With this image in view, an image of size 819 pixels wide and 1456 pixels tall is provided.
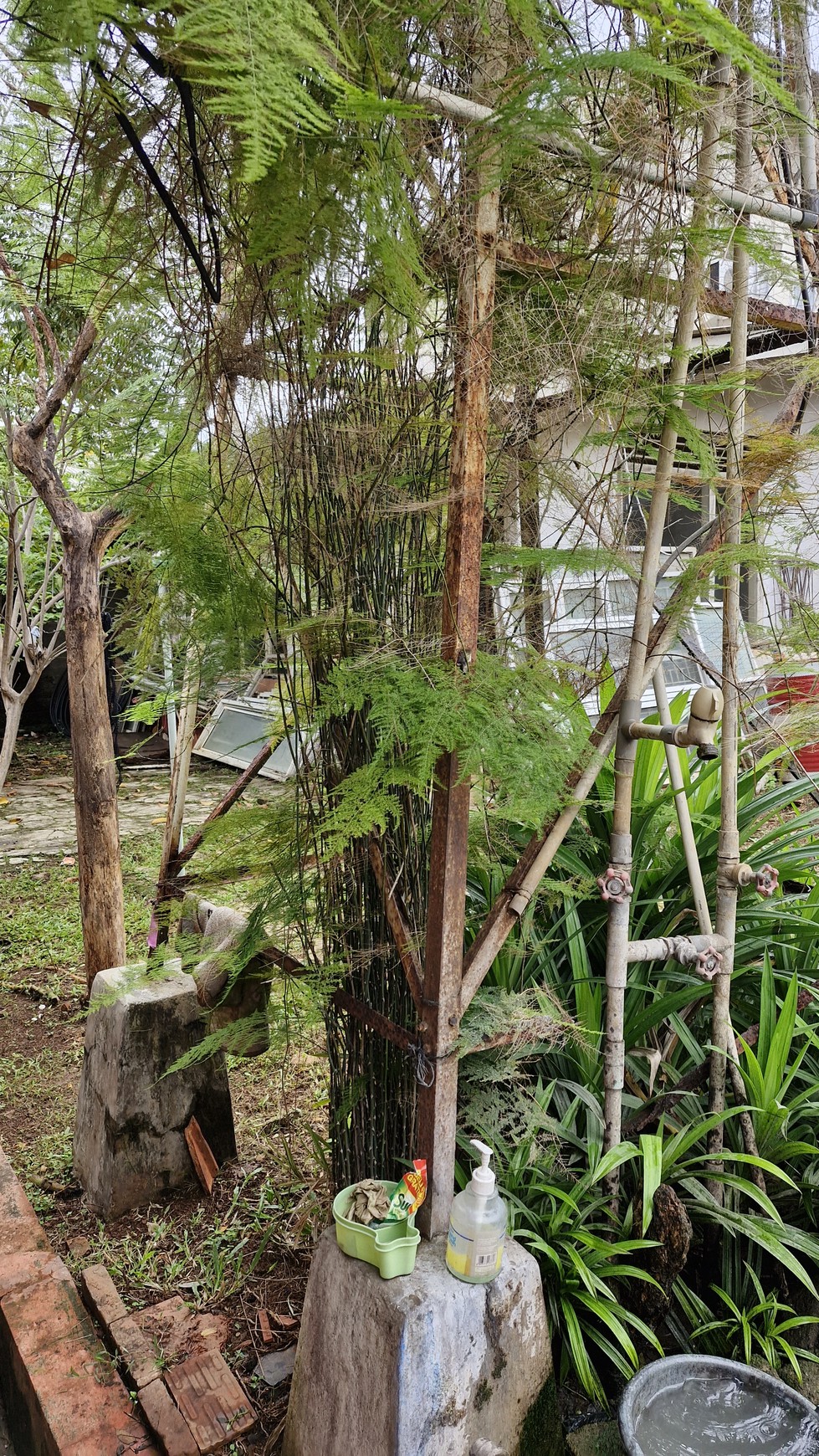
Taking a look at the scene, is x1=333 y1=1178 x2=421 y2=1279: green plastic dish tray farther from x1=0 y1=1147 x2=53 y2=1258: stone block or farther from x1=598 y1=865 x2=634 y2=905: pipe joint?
x1=0 y1=1147 x2=53 y2=1258: stone block

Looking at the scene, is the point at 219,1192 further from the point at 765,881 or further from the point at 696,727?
the point at 696,727

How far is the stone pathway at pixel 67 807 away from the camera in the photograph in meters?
6.18

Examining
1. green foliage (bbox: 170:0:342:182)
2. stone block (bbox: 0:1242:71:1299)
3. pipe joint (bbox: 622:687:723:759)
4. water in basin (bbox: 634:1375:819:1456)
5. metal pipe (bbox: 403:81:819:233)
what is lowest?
stone block (bbox: 0:1242:71:1299)

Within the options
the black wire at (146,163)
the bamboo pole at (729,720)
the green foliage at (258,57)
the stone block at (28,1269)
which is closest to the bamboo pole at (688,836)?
Answer: the bamboo pole at (729,720)

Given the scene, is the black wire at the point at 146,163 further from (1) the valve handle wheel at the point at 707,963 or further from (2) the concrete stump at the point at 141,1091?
(2) the concrete stump at the point at 141,1091

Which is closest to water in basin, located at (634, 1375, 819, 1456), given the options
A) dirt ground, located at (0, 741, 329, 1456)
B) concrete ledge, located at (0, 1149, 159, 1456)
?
dirt ground, located at (0, 741, 329, 1456)

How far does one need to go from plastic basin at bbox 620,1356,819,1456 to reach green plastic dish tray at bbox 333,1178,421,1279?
1.32ft

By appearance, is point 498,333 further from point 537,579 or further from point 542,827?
point 542,827

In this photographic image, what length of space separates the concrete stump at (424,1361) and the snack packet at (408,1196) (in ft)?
0.28

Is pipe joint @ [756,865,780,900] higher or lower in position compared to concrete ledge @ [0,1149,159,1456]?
higher

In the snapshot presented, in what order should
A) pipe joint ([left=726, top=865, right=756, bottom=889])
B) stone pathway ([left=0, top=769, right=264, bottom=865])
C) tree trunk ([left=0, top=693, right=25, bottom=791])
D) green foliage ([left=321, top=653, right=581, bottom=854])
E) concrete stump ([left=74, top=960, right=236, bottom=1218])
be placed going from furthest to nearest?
1. stone pathway ([left=0, top=769, right=264, bottom=865])
2. tree trunk ([left=0, top=693, right=25, bottom=791])
3. concrete stump ([left=74, top=960, right=236, bottom=1218])
4. pipe joint ([left=726, top=865, right=756, bottom=889])
5. green foliage ([left=321, top=653, right=581, bottom=854])

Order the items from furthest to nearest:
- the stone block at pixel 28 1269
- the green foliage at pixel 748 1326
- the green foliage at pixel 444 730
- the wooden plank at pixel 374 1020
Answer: the stone block at pixel 28 1269 → the green foliage at pixel 748 1326 → the wooden plank at pixel 374 1020 → the green foliage at pixel 444 730

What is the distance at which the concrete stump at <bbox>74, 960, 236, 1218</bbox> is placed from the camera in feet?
8.02

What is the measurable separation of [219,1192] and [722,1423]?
1495 millimetres
